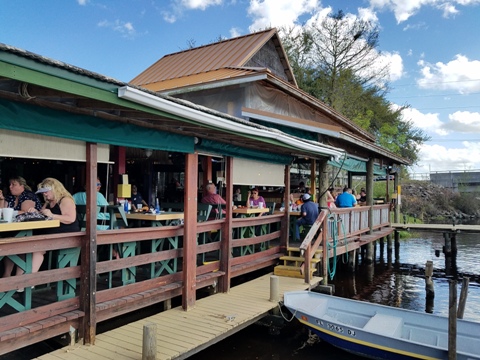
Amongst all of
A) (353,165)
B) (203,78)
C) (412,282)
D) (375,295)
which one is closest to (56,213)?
(203,78)

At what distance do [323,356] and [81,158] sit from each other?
5.37m

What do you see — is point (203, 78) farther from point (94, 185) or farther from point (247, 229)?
point (94, 185)

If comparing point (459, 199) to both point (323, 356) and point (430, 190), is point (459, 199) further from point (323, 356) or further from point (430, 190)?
point (323, 356)

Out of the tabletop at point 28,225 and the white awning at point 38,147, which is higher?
the white awning at point 38,147

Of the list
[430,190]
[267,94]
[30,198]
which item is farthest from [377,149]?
[430,190]

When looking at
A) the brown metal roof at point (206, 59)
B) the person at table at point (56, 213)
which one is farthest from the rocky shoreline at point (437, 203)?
the person at table at point (56, 213)

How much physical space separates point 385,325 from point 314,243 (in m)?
2.65

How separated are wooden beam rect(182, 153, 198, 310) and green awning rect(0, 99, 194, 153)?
552 mm

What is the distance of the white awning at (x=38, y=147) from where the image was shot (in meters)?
4.13

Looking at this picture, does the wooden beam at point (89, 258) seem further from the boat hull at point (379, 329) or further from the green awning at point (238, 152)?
the boat hull at point (379, 329)

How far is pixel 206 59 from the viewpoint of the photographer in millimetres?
14875

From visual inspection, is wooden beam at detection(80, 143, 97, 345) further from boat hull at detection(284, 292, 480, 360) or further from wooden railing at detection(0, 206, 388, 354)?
boat hull at detection(284, 292, 480, 360)

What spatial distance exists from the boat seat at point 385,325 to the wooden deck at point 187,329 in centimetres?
162

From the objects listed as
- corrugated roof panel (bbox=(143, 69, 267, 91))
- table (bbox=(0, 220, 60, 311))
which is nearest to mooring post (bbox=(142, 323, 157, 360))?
table (bbox=(0, 220, 60, 311))
